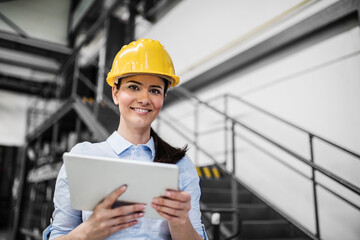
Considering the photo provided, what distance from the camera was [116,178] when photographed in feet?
2.87

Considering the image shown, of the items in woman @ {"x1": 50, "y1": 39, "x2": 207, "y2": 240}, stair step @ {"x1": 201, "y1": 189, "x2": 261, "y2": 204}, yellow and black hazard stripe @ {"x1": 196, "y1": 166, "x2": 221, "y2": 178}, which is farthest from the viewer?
yellow and black hazard stripe @ {"x1": 196, "y1": 166, "x2": 221, "y2": 178}

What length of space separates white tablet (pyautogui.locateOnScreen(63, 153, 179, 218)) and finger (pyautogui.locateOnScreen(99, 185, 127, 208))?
1 centimetres

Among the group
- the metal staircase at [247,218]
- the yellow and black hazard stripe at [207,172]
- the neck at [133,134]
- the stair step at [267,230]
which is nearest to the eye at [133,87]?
the neck at [133,134]

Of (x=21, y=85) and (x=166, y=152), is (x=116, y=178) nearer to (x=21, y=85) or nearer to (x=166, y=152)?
(x=166, y=152)

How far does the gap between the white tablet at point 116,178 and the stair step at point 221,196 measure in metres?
2.98

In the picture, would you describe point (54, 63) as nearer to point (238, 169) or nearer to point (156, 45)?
point (238, 169)

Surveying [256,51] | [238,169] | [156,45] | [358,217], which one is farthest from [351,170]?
[156,45]

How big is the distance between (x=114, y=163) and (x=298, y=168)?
12.0 feet

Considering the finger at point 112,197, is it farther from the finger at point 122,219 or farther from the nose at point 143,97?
the nose at point 143,97

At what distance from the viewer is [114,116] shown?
539cm

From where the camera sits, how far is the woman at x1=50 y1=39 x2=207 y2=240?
0.97 meters

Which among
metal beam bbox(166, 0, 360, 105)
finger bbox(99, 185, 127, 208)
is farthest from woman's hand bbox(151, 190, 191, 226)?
metal beam bbox(166, 0, 360, 105)

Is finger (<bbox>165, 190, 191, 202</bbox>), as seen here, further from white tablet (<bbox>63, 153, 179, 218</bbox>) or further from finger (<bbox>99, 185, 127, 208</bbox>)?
finger (<bbox>99, 185, 127, 208</bbox>)

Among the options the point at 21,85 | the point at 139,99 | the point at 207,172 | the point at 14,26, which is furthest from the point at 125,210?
the point at 21,85
